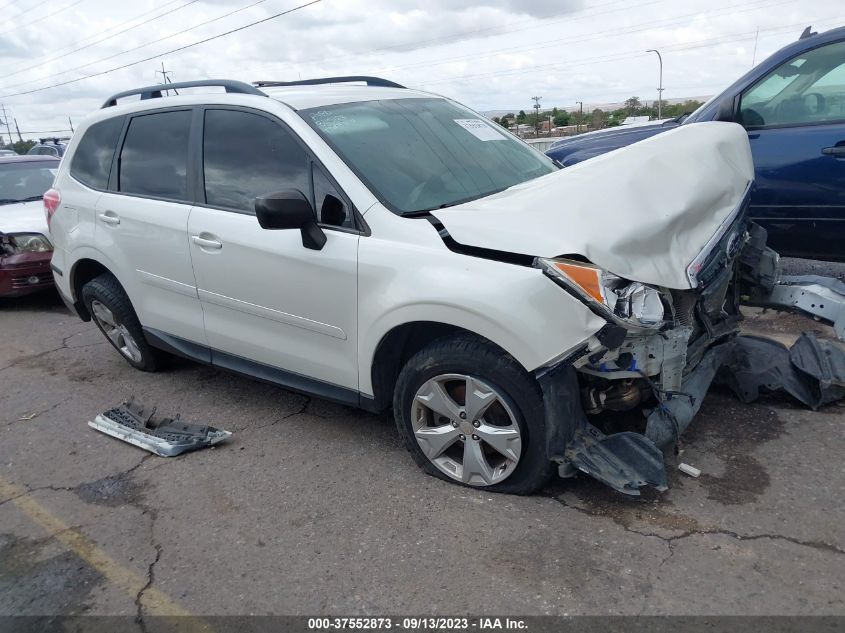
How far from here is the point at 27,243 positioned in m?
6.94

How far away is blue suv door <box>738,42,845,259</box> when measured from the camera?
4.62 m

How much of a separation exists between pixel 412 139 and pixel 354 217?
2.30 feet

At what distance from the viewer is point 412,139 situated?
3.63 meters

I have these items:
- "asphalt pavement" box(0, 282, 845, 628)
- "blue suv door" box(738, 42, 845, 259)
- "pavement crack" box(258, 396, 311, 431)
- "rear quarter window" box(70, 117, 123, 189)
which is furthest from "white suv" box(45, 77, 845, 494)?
"blue suv door" box(738, 42, 845, 259)

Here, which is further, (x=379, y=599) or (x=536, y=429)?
(x=536, y=429)

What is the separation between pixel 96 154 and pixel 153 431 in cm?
200

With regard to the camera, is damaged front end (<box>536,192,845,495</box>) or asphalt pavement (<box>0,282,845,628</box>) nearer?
asphalt pavement (<box>0,282,845,628</box>)

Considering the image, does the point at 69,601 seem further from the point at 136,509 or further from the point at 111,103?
the point at 111,103

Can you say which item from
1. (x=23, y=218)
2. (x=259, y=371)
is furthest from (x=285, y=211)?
(x=23, y=218)

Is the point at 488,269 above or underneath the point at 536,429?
above

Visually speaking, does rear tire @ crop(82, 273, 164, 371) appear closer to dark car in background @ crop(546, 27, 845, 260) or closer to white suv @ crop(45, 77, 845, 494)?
white suv @ crop(45, 77, 845, 494)

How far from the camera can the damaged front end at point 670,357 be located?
2.63 meters

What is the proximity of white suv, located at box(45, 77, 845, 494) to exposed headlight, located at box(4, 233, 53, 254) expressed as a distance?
122 inches

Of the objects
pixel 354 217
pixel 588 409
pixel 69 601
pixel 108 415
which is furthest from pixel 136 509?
pixel 588 409
